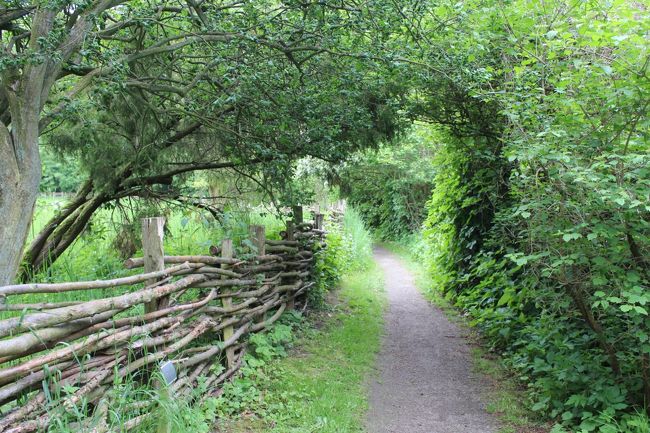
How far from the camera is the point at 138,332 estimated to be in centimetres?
329

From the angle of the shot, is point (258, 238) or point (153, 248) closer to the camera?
point (153, 248)

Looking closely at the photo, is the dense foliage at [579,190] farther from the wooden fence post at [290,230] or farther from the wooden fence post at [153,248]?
the wooden fence post at [290,230]

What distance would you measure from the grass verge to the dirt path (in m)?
→ 0.19

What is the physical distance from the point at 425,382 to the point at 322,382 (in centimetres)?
129

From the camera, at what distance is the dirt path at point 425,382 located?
4.60 metres

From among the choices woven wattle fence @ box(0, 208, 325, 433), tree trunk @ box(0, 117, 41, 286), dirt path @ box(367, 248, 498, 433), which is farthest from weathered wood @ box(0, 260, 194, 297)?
dirt path @ box(367, 248, 498, 433)

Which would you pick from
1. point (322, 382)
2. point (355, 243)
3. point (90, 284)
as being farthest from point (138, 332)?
point (355, 243)

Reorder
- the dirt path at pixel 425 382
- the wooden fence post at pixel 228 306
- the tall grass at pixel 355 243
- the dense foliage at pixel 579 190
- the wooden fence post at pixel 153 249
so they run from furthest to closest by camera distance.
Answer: the tall grass at pixel 355 243, the wooden fence post at pixel 228 306, the dirt path at pixel 425 382, the wooden fence post at pixel 153 249, the dense foliage at pixel 579 190

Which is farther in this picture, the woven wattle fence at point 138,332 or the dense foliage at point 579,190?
the dense foliage at point 579,190

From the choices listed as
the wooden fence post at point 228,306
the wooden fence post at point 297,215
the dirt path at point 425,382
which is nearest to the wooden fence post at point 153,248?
the wooden fence post at point 228,306

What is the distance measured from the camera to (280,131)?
6105mm

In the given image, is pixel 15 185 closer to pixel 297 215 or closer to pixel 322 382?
pixel 322 382

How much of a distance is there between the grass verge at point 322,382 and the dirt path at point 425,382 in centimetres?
19

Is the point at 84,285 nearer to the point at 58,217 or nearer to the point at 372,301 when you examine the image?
the point at 58,217
